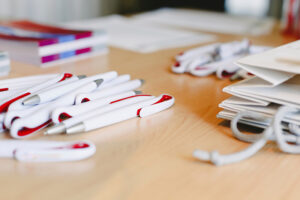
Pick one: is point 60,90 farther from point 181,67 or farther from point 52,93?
point 181,67

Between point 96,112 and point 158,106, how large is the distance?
0.10 m

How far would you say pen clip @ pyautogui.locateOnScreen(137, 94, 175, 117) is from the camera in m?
0.57

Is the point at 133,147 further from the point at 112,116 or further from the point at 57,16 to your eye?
the point at 57,16

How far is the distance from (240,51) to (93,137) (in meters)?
0.53

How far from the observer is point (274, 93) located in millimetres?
508

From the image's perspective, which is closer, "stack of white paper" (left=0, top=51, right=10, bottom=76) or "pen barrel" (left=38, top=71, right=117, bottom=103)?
"pen barrel" (left=38, top=71, right=117, bottom=103)

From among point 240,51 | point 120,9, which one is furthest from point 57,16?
point 240,51

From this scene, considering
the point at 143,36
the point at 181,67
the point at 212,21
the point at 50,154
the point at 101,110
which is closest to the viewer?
the point at 50,154

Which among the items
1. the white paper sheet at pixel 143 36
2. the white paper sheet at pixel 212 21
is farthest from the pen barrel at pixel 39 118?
the white paper sheet at pixel 212 21

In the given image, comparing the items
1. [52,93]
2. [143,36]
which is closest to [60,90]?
[52,93]

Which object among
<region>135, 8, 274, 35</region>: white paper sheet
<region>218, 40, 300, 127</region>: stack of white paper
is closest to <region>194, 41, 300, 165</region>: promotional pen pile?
<region>218, 40, 300, 127</region>: stack of white paper

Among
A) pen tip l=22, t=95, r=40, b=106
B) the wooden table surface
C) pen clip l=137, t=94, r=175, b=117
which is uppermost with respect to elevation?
pen tip l=22, t=95, r=40, b=106

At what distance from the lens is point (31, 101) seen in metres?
0.52

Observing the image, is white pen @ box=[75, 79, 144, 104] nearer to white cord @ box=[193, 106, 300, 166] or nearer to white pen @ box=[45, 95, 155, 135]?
white pen @ box=[45, 95, 155, 135]
